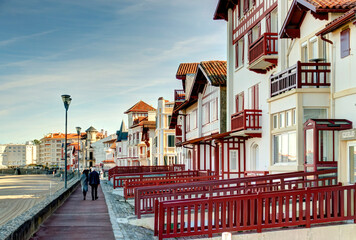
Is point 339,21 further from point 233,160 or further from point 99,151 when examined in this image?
point 99,151

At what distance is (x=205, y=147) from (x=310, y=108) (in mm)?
18806

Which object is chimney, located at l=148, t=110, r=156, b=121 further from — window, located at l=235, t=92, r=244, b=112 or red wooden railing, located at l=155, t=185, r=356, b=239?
red wooden railing, located at l=155, t=185, r=356, b=239

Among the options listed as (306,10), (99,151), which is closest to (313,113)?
(306,10)

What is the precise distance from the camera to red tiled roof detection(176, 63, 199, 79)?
1664 inches

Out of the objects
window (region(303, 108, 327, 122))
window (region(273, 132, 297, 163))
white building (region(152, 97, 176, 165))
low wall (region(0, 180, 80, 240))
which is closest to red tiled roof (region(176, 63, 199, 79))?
white building (region(152, 97, 176, 165))

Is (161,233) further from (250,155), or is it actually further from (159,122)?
(159,122)

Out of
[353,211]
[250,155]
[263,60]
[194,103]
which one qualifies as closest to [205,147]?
[194,103]

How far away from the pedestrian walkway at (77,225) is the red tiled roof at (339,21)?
8.25 meters

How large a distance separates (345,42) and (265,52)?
608cm

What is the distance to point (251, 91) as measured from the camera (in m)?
23.8

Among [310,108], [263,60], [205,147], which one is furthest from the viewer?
[205,147]

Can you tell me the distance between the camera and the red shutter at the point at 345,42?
13484 millimetres

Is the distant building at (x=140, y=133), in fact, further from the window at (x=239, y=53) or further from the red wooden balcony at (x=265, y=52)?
the red wooden balcony at (x=265, y=52)

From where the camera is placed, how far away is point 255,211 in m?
11.5
